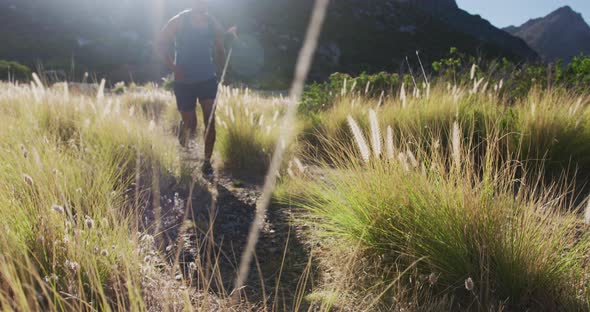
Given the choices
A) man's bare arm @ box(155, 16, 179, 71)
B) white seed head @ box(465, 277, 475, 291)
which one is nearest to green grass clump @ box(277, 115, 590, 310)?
white seed head @ box(465, 277, 475, 291)

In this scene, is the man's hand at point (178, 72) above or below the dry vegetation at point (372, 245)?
above

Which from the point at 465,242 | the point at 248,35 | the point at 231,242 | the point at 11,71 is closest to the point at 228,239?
the point at 231,242

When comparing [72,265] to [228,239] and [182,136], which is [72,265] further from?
[182,136]

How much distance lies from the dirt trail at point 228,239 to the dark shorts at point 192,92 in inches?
34.9

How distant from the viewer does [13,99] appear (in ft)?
17.4

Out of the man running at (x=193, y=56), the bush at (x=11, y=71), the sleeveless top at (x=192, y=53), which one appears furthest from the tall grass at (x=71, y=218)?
the bush at (x=11, y=71)

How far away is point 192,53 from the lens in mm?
4230

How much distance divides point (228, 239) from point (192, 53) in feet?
8.34

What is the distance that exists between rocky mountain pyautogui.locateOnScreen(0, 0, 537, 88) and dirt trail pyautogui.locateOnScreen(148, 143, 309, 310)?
27690 millimetres

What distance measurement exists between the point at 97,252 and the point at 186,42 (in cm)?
329

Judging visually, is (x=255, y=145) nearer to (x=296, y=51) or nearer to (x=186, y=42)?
(x=186, y=42)

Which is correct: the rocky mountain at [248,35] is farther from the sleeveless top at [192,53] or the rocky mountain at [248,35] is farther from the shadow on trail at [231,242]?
the shadow on trail at [231,242]

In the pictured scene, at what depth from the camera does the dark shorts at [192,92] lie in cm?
427

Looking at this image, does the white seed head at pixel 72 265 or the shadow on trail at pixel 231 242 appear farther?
the shadow on trail at pixel 231 242
